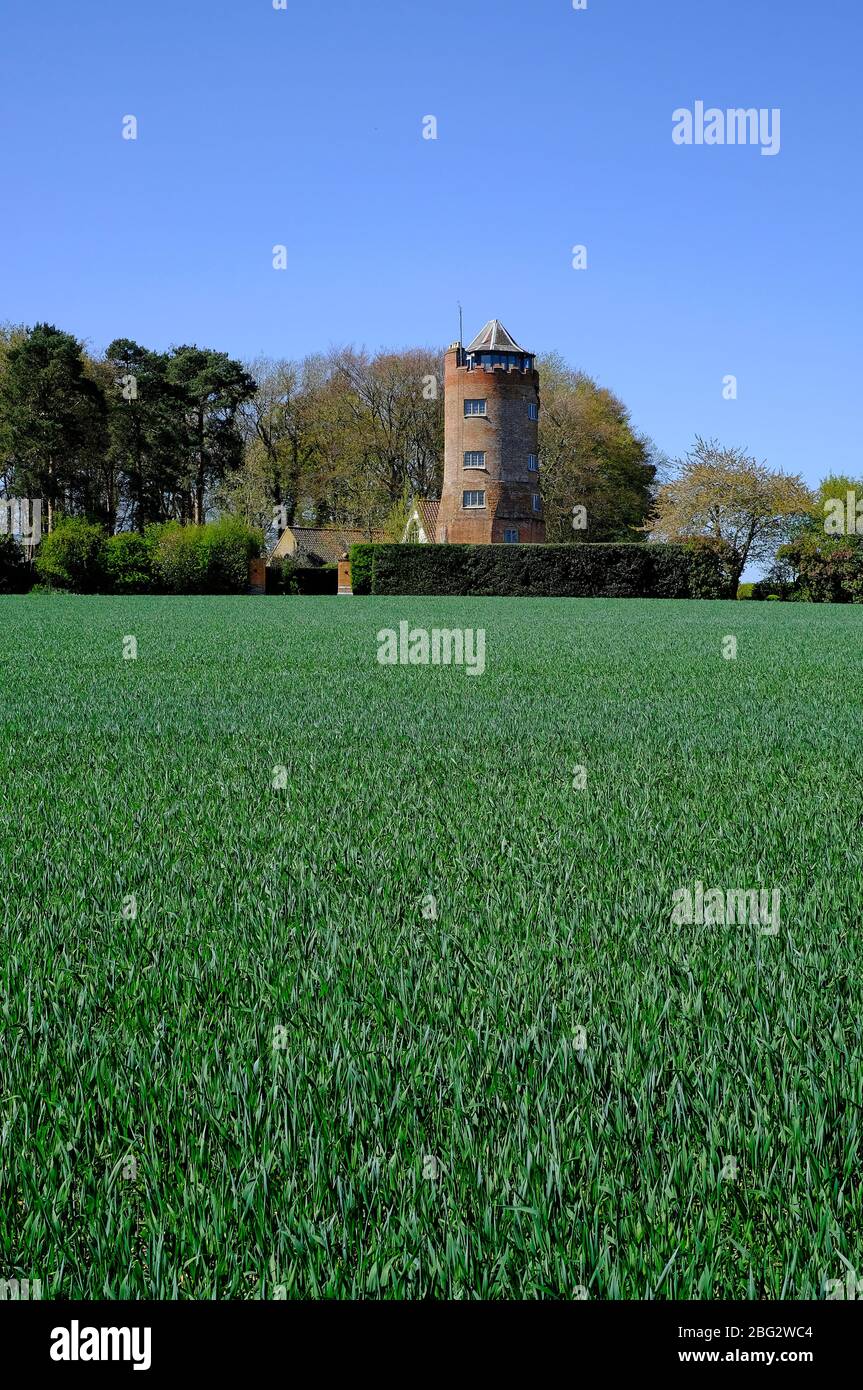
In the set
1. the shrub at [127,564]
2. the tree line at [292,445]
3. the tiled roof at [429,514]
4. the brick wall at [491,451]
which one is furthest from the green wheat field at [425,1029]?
the tree line at [292,445]

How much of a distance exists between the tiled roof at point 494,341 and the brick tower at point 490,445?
1.9 inches

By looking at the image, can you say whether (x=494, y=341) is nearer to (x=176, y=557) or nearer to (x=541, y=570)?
(x=541, y=570)

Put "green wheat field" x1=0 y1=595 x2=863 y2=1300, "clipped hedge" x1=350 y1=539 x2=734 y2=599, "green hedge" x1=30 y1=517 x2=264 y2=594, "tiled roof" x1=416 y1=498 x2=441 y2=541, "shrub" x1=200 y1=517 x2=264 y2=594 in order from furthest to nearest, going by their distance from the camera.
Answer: "tiled roof" x1=416 y1=498 x2=441 y2=541
"shrub" x1=200 y1=517 x2=264 y2=594
"clipped hedge" x1=350 y1=539 x2=734 y2=599
"green hedge" x1=30 y1=517 x2=264 y2=594
"green wheat field" x1=0 y1=595 x2=863 y2=1300

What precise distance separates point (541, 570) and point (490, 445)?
43.6 ft

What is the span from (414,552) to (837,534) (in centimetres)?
1688

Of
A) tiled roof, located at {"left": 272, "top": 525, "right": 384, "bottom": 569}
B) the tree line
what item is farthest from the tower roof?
tiled roof, located at {"left": 272, "top": 525, "right": 384, "bottom": 569}

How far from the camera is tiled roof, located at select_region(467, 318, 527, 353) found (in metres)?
53.9

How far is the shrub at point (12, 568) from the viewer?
143 feet

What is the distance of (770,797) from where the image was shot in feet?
18.1

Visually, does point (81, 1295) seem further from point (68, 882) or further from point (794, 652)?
point (794, 652)

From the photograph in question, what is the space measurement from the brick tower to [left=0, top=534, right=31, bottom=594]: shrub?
64.7 ft

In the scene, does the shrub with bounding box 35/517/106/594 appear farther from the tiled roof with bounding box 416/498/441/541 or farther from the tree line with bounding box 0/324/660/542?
the tiled roof with bounding box 416/498/441/541

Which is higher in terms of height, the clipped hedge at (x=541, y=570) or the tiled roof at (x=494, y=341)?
the tiled roof at (x=494, y=341)

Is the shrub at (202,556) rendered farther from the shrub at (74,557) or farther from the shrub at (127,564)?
the shrub at (74,557)
